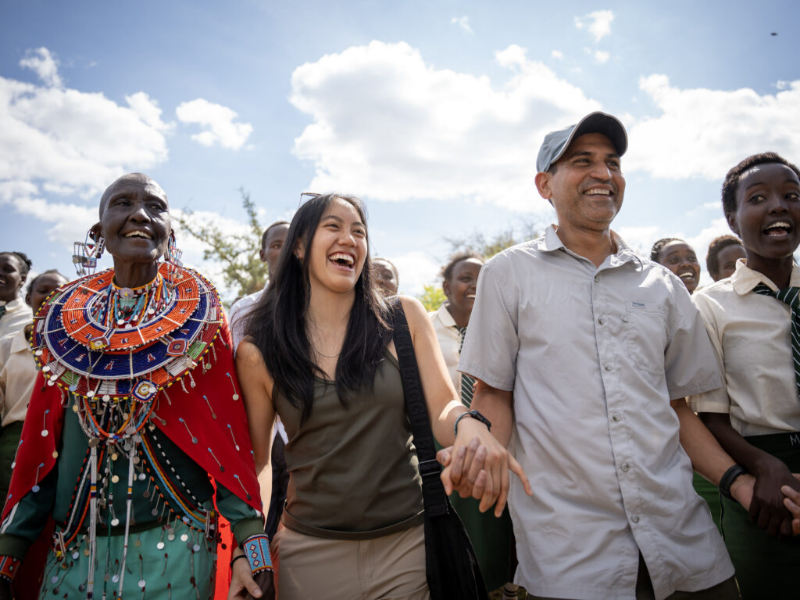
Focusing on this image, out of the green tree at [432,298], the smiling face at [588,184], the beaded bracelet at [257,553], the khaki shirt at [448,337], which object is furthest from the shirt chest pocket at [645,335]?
the green tree at [432,298]

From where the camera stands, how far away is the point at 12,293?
557cm

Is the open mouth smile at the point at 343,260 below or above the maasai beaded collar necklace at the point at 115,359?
above

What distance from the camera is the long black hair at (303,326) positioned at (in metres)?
2.34

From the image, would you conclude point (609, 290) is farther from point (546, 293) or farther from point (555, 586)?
point (555, 586)

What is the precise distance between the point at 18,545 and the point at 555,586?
1.96 meters

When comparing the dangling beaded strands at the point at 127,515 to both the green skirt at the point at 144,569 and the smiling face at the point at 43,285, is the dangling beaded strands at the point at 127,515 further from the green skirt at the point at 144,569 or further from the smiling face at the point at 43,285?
the smiling face at the point at 43,285

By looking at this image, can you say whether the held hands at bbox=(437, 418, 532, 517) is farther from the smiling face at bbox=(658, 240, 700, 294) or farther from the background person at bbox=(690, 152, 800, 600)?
the smiling face at bbox=(658, 240, 700, 294)

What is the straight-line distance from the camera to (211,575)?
2.17 metres

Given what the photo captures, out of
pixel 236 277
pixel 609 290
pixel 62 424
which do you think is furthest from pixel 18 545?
pixel 236 277

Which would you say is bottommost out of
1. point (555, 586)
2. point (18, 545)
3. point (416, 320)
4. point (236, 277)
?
point (555, 586)

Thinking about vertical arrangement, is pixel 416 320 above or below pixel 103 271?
below

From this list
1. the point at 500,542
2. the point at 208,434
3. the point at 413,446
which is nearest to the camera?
the point at 208,434

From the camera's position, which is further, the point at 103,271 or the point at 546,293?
the point at 103,271

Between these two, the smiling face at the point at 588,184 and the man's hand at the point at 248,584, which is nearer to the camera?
the man's hand at the point at 248,584
